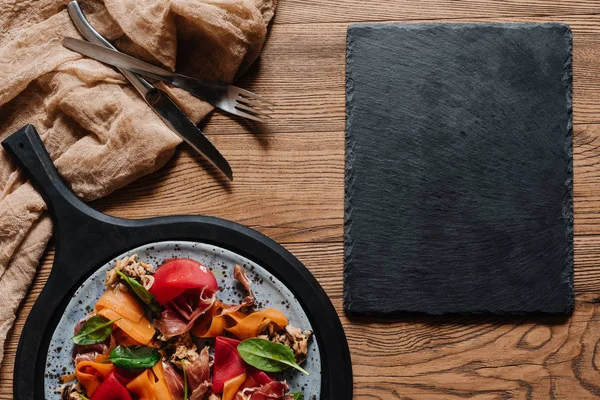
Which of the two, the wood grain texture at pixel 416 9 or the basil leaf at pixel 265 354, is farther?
the wood grain texture at pixel 416 9

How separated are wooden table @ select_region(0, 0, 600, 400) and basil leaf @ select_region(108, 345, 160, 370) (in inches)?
9.6

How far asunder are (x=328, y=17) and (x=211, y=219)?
0.50 metres

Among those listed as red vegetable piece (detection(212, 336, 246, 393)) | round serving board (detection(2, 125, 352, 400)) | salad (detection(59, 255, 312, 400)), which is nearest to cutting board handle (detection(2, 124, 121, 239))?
round serving board (detection(2, 125, 352, 400))

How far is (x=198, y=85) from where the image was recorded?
4.45 feet

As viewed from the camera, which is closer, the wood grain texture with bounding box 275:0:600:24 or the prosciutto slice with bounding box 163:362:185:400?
the prosciutto slice with bounding box 163:362:185:400

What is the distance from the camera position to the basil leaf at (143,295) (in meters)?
1.26

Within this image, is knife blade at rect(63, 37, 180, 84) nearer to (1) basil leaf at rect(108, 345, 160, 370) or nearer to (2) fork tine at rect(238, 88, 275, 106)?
(2) fork tine at rect(238, 88, 275, 106)

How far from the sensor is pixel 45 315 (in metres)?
1.30

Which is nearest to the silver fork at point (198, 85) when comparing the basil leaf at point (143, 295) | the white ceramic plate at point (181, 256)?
the white ceramic plate at point (181, 256)

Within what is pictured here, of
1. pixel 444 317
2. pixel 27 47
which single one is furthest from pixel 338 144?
pixel 27 47

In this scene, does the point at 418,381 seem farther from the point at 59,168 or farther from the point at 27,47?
the point at 27,47

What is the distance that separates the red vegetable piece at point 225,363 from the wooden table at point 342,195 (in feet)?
0.75

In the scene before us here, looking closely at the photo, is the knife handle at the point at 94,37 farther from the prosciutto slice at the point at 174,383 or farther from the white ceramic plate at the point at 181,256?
the prosciutto slice at the point at 174,383

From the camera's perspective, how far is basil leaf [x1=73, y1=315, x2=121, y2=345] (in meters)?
1.26
